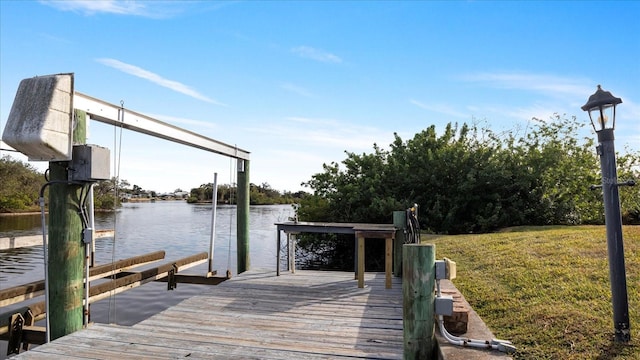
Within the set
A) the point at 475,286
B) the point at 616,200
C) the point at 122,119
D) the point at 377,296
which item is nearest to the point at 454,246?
the point at 475,286

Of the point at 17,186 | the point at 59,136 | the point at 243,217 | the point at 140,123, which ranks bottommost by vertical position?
the point at 243,217

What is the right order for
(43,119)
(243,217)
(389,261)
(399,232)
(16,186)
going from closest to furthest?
1. (43,119)
2. (389,261)
3. (399,232)
4. (243,217)
5. (16,186)

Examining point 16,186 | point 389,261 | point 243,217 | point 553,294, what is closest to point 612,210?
point 553,294

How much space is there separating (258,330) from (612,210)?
3516mm

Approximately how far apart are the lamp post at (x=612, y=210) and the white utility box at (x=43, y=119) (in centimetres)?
491

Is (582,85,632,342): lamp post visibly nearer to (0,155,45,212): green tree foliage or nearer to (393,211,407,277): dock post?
(393,211,407,277): dock post

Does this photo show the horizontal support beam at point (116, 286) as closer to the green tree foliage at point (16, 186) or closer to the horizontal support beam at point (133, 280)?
the horizontal support beam at point (133, 280)

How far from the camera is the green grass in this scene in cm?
358

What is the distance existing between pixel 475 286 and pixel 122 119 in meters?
5.18

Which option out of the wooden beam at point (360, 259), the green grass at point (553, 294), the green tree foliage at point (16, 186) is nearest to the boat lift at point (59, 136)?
the wooden beam at point (360, 259)

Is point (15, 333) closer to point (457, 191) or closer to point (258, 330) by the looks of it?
point (258, 330)

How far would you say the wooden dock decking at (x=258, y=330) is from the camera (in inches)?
137

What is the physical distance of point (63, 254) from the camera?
154 inches

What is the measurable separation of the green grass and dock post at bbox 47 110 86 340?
4.11 meters
